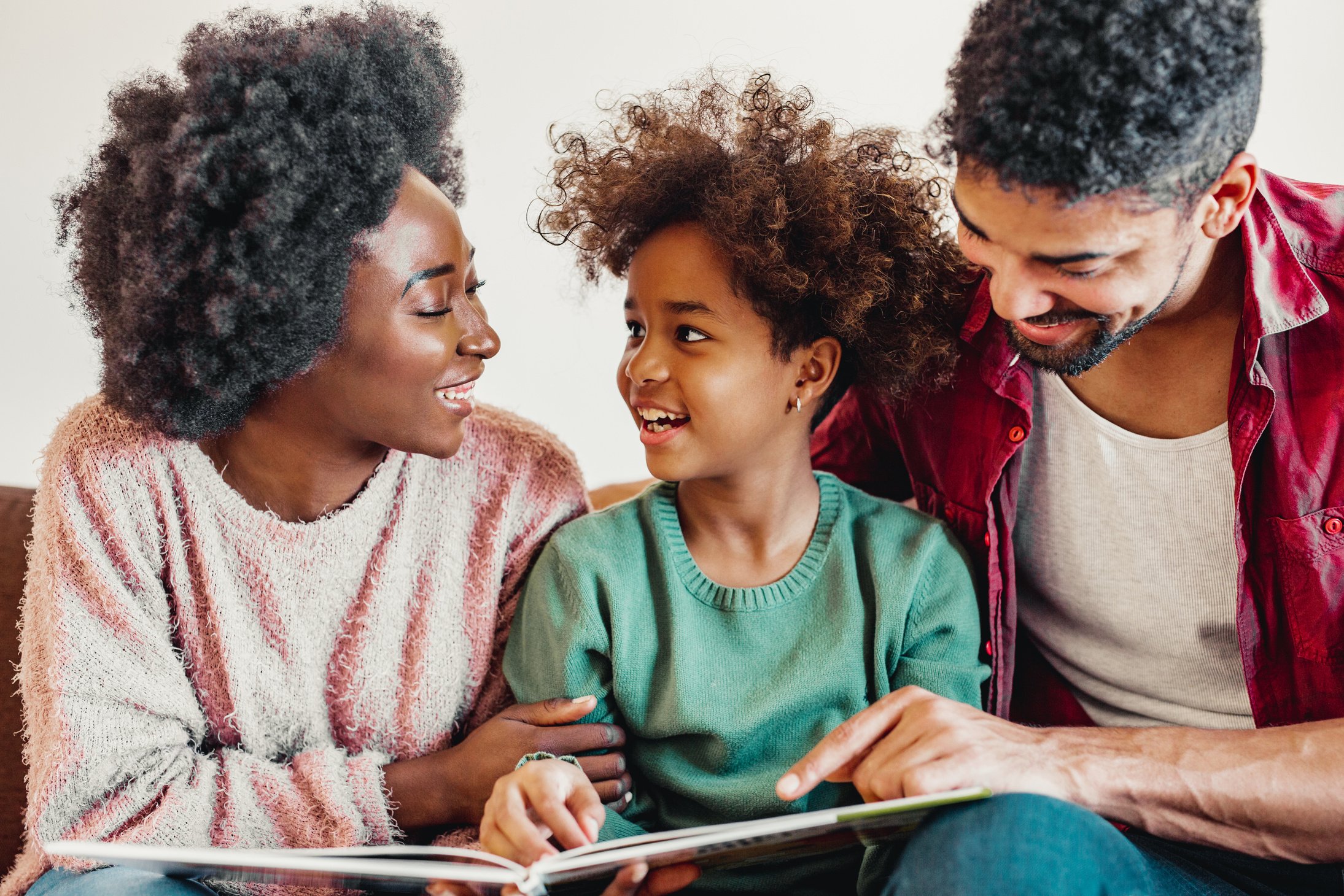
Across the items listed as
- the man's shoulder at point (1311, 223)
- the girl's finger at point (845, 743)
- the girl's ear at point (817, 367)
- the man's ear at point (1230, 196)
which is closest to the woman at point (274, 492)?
the girl's finger at point (845, 743)

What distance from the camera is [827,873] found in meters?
1.41

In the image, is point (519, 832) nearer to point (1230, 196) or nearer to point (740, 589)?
point (740, 589)

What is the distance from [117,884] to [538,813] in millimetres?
497

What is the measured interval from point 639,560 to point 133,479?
69 centimetres

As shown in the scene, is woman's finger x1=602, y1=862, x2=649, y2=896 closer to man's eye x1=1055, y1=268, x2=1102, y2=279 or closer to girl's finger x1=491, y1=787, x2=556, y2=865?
girl's finger x1=491, y1=787, x2=556, y2=865

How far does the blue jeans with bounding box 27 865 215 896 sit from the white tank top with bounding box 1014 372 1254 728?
1.21m

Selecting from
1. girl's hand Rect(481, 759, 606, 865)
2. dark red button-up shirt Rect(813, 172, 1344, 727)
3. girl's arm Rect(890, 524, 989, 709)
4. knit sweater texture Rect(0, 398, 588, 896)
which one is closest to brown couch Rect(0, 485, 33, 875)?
knit sweater texture Rect(0, 398, 588, 896)

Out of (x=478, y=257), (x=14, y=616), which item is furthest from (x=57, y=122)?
(x=14, y=616)

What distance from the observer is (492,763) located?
1.38m

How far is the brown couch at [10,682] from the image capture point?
164cm

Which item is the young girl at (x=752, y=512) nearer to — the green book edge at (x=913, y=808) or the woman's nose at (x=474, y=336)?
the woman's nose at (x=474, y=336)

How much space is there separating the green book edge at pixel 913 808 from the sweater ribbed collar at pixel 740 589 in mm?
468

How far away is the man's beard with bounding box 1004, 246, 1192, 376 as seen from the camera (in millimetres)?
1280

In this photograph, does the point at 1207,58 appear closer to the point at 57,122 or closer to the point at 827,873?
the point at 827,873
